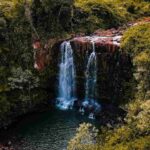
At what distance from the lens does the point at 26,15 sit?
40.8 meters

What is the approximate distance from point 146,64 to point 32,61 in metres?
10.8

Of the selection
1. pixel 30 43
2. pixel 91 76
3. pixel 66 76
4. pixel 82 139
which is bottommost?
pixel 66 76

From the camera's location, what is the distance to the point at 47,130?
36375 millimetres

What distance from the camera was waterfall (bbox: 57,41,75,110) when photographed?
1635 inches

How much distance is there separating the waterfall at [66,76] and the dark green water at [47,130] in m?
2.58

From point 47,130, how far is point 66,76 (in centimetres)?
709

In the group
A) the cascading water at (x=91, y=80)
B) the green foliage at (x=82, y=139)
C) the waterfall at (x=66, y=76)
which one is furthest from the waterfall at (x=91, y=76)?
the green foliage at (x=82, y=139)

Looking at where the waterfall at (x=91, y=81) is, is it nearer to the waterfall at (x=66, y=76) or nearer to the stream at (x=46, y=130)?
the waterfall at (x=66, y=76)

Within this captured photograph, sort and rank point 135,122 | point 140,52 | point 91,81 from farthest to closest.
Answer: point 91,81 < point 140,52 < point 135,122

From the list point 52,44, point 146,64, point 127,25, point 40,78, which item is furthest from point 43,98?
point 127,25

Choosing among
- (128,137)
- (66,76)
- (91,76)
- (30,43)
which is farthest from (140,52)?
(128,137)

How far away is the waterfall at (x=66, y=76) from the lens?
41531mm

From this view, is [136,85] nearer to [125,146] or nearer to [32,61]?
[32,61]

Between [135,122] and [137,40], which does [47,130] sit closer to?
[135,122]
